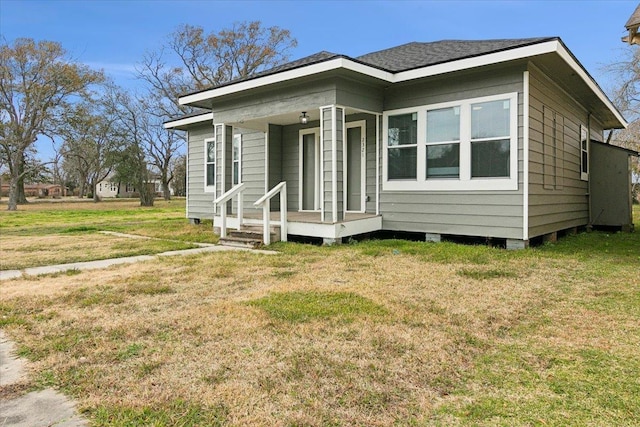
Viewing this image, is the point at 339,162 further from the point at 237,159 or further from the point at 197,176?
the point at 197,176

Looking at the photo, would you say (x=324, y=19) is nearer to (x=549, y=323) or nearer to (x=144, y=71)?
(x=144, y=71)

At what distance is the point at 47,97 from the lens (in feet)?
80.1

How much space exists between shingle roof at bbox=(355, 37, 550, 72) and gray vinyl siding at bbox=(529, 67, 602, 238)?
696 millimetres

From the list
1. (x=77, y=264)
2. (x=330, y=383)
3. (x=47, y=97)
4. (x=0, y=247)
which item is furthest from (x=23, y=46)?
(x=330, y=383)

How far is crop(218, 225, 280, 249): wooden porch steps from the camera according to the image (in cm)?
721

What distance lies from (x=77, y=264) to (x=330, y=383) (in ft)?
15.7

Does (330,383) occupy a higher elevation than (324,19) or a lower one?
lower

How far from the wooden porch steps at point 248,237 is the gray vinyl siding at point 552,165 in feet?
13.6

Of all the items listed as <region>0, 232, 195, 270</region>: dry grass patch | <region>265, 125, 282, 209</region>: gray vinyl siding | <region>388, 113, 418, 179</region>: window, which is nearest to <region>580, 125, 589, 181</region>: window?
<region>388, 113, 418, 179</region>: window

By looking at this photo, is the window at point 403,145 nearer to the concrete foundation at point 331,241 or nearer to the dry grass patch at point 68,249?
the concrete foundation at point 331,241

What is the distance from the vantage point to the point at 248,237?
24.8 ft

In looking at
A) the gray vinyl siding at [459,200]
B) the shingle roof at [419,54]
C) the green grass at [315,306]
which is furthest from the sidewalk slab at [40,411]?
the gray vinyl siding at [459,200]

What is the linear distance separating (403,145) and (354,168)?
134 cm

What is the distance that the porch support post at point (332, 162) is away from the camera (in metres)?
6.78
